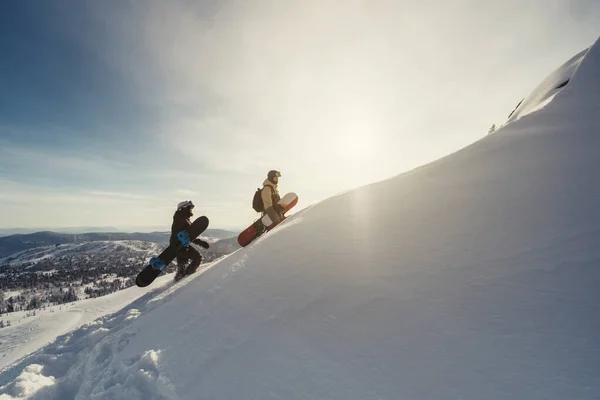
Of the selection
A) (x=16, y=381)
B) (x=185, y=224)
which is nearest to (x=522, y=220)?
(x=16, y=381)

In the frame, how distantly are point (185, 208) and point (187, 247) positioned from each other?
141 centimetres

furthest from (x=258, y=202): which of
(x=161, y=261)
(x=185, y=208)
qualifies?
(x=161, y=261)

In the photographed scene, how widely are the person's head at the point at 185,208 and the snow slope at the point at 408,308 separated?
398 centimetres

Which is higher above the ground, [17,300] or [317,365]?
[317,365]

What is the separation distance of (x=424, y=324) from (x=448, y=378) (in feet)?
2.15

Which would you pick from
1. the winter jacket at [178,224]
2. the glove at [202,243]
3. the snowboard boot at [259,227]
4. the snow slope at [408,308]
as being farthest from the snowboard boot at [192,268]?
the snow slope at [408,308]

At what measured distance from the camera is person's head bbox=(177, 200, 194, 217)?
32.2ft

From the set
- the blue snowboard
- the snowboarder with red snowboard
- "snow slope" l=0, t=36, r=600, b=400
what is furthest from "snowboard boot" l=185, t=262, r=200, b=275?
"snow slope" l=0, t=36, r=600, b=400

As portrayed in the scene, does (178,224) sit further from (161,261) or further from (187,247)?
(161,261)

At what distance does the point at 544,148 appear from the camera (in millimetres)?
5879

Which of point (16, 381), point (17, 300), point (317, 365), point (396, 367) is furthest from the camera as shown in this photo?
point (17, 300)

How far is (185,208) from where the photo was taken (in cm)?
984

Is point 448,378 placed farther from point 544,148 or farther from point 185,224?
point 185,224

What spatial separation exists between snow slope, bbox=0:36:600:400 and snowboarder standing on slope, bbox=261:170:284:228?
13.8 ft
